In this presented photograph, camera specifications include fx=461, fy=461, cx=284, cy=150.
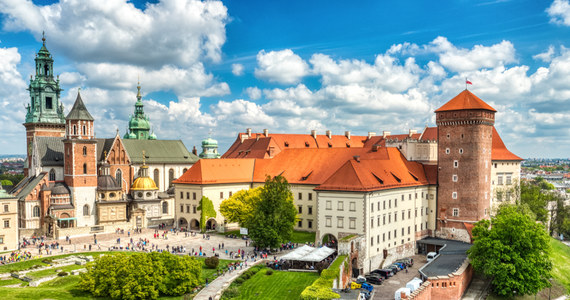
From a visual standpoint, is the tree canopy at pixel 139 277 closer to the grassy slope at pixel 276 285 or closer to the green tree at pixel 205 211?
the grassy slope at pixel 276 285

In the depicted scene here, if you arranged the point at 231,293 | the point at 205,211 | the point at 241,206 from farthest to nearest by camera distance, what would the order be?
the point at 205,211, the point at 241,206, the point at 231,293

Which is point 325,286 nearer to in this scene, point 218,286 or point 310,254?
point 310,254

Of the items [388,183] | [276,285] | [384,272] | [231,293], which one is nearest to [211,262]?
[231,293]

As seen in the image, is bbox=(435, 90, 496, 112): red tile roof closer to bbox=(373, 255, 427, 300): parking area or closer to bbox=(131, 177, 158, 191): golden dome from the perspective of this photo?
bbox=(373, 255, 427, 300): parking area

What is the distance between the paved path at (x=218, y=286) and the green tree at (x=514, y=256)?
2628 cm

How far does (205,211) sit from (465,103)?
4277 cm

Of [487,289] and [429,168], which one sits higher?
[429,168]

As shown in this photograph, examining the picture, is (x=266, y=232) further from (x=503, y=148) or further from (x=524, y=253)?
(x=503, y=148)

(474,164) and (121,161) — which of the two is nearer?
(474,164)

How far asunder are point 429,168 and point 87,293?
50412 mm

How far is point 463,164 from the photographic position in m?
66.4

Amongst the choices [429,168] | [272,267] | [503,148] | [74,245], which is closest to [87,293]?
[272,267]

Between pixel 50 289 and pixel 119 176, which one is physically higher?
pixel 119 176

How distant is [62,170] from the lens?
8194 centimetres
